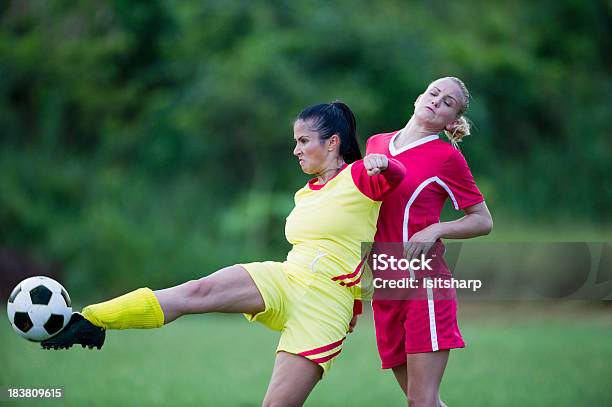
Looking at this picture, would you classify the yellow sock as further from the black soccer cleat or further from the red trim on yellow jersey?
the red trim on yellow jersey

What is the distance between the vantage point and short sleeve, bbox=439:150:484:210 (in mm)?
4090

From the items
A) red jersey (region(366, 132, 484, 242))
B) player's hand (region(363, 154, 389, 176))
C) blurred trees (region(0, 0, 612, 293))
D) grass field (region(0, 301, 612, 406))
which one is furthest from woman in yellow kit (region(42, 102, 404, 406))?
blurred trees (region(0, 0, 612, 293))

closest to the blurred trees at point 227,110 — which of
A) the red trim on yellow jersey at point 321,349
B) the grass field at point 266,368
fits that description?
the grass field at point 266,368

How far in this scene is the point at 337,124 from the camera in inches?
162

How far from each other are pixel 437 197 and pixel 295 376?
1040 millimetres

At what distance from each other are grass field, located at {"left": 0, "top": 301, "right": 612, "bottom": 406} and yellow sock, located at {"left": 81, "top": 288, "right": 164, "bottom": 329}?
10.1ft

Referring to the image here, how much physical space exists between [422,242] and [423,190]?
0.24 m

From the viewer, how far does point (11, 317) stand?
12.4 ft

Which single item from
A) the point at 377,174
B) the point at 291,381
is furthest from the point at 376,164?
the point at 291,381

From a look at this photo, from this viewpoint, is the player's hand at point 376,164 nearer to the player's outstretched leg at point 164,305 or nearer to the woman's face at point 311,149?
the woman's face at point 311,149

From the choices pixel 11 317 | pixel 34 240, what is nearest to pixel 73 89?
pixel 34 240

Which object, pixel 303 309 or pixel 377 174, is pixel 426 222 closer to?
pixel 377 174

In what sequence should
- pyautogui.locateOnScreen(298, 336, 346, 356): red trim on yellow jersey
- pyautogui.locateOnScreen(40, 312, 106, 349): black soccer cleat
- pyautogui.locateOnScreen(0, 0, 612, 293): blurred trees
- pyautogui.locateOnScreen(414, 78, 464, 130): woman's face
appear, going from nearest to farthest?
pyautogui.locateOnScreen(40, 312, 106, 349): black soccer cleat, pyautogui.locateOnScreen(298, 336, 346, 356): red trim on yellow jersey, pyautogui.locateOnScreen(414, 78, 464, 130): woman's face, pyautogui.locateOnScreen(0, 0, 612, 293): blurred trees

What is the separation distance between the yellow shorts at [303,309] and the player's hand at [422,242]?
34 cm
